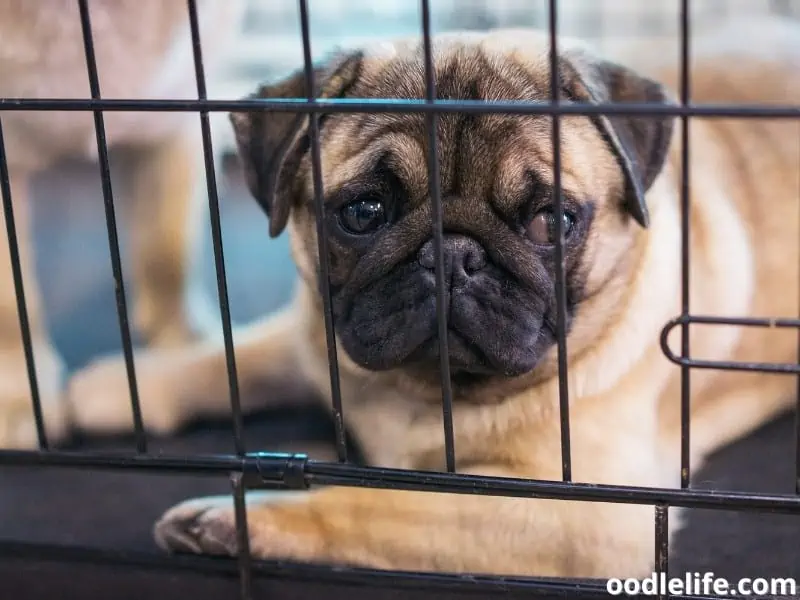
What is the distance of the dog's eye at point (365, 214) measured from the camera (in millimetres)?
1218

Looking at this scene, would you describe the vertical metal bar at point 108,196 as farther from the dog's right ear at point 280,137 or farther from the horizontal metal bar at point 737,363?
the horizontal metal bar at point 737,363

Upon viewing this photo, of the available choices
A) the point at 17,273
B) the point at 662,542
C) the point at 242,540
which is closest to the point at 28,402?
the point at 17,273

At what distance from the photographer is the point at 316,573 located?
117 centimetres

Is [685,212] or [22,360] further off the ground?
[685,212]

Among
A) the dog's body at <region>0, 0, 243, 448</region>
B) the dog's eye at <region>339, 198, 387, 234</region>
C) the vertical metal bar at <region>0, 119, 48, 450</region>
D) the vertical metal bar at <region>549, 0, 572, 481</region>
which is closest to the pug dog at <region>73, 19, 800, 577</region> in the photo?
the dog's eye at <region>339, 198, 387, 234</region>

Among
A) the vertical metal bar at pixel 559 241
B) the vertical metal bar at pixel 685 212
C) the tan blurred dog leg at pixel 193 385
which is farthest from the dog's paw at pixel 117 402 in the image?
the vertical metal bar at pixel 685 212

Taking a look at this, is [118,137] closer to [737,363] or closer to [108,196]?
[108,196]

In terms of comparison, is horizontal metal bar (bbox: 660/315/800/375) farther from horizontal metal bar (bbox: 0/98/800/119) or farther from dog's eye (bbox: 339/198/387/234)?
dog's eye (bbox: 339/198/387/234)

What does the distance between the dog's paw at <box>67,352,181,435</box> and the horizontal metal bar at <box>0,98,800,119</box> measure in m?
0.61

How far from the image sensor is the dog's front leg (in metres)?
1.19

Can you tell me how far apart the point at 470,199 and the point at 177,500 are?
630 mm

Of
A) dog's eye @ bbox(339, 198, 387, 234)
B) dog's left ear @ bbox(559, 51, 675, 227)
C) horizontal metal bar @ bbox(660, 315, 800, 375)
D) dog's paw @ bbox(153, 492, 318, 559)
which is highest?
dog's left ear @ bbox(559, 51, 675, 227)

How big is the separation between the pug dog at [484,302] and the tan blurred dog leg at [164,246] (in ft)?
1.87

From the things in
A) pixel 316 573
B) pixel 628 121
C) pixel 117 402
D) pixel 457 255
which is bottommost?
pixel 316 573
